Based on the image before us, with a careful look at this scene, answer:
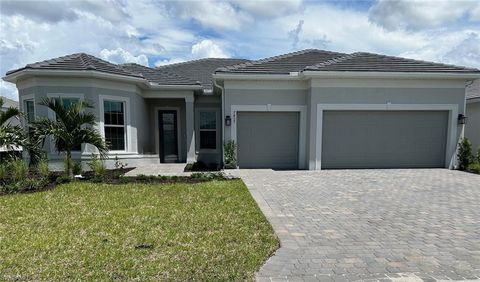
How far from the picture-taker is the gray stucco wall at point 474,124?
13.5 meters

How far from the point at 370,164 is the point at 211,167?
22.0 ft

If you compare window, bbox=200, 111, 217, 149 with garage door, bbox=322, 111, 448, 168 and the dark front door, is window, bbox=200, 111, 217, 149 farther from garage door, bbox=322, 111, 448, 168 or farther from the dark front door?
garage door, bbox=322, 111, 448, 168

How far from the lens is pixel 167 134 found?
547 inches

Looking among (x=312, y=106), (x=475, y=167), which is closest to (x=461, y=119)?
(x=475, y=167)

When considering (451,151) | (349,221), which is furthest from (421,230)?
(451,151)

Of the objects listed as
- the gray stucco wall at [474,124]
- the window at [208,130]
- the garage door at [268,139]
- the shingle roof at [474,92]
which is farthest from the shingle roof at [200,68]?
the gray stucco wall at [474,124]

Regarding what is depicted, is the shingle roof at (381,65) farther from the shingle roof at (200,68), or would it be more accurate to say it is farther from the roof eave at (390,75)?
the shingle roof at (200,68)

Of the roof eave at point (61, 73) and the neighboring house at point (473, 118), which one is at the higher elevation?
the roof eave at point (61, 73)

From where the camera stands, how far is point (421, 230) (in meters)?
4.52

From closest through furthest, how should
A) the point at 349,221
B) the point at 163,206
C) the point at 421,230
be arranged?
1. the point at 421,230
2. the point at 349,221
3. the point at 163,206

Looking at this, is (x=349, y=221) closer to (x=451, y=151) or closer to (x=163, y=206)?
(x=163, y=206)

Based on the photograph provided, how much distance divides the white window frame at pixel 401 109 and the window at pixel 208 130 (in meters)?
5.38

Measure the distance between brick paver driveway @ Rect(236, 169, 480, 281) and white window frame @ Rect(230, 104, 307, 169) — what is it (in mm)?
2560

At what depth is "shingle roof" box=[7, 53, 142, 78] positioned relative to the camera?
10.2 metres
